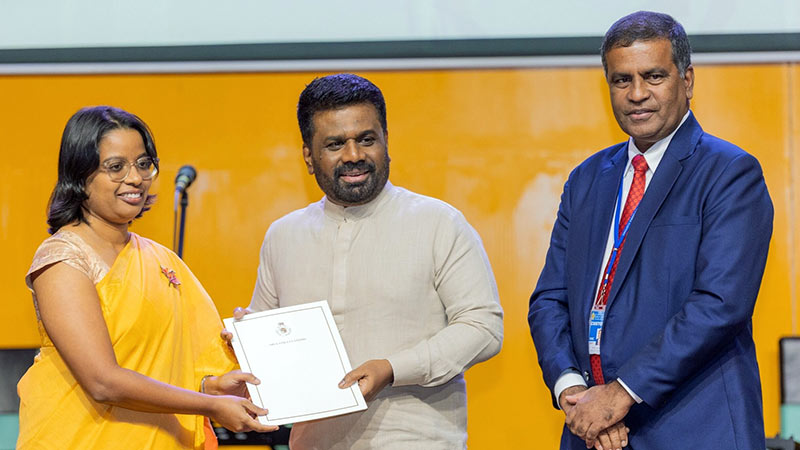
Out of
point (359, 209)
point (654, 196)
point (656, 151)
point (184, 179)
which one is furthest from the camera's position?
point (184, 179)

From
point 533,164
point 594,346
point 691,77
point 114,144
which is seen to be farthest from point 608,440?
point 533,164

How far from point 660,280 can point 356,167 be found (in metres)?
0.83

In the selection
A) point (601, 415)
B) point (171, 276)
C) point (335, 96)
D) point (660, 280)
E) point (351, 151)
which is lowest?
point (601, 415)

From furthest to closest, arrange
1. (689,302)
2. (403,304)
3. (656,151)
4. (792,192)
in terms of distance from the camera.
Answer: (792,192), (403,304), (656,151), (689,302)

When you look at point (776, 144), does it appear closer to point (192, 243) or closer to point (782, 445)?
point (782, 445)

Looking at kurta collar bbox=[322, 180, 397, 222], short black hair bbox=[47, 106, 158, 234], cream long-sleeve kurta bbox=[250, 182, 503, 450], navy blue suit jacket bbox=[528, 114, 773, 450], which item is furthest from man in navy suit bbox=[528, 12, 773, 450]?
short black hair bbox=[47, 106, 158, 234]

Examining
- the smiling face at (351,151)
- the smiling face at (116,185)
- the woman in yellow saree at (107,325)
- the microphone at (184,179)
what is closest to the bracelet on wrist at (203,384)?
the woman in yellow saree at (107,325)

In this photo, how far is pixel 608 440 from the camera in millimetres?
2021

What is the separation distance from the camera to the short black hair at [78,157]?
2.16 meters

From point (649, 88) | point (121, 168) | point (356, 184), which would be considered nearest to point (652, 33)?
point (649, 88)

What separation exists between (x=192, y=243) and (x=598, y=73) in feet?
6.68

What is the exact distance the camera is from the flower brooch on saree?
7.56 ft

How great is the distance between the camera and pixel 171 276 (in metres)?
2.31

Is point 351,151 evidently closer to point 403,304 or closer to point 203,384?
point 403,304
